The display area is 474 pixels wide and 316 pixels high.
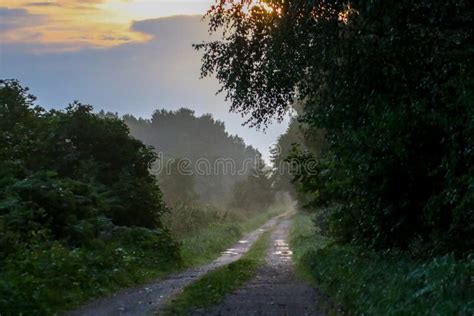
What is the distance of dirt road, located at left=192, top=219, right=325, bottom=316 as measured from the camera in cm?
1135

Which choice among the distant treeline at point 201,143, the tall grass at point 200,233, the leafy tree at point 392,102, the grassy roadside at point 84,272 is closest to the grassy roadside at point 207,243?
the tall grass at point 200,233

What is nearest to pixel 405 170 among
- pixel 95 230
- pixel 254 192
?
pixel 95 230

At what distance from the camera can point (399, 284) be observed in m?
8.85

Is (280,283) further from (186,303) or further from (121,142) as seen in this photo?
(121,142)

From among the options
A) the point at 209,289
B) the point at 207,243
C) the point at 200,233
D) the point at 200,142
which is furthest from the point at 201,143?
the point at 209,289

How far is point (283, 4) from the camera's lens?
535 inches

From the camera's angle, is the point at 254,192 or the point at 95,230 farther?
the point at 254,192

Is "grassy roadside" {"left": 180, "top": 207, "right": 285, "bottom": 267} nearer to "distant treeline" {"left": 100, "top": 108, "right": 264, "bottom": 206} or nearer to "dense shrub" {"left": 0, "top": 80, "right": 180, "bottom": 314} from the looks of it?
"dense shrub" {"left": 0, "top": 80, "right": 180, "bottom": 314}

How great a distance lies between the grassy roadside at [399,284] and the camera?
709 centimetres

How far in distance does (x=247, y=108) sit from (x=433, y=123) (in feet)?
26.2

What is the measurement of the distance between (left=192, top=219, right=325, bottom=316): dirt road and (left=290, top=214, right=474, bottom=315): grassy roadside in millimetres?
539

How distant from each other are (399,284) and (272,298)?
4779 mm

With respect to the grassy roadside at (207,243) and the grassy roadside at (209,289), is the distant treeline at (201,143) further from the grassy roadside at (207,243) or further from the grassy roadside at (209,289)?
the grassy roadside at (209,289)

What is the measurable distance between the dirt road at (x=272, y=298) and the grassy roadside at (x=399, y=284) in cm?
54
